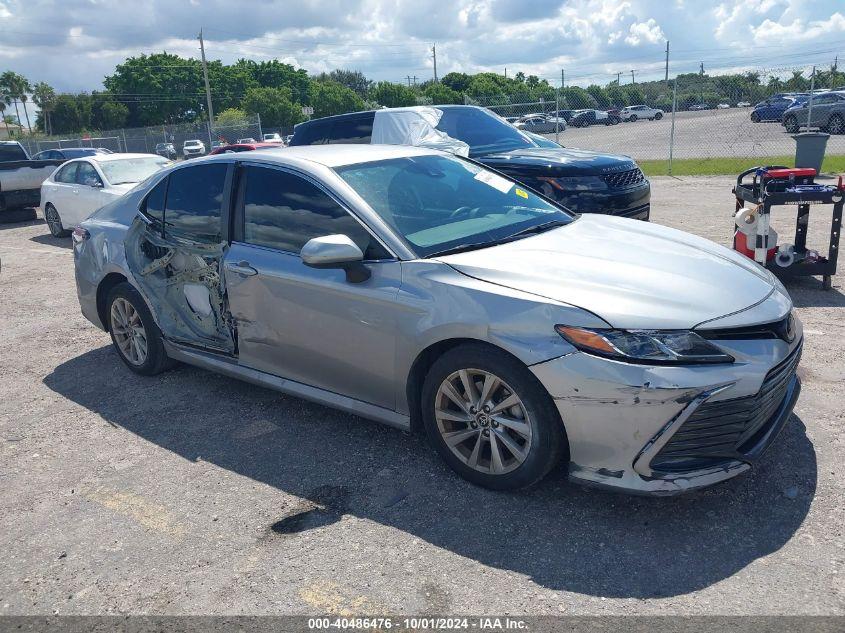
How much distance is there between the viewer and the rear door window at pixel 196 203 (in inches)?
180

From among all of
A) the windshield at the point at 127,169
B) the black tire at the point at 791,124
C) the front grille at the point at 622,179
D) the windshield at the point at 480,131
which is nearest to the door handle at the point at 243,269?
the front grille at the point at 622,179

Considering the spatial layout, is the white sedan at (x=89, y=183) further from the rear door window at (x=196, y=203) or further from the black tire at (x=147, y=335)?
the rear door window at (x=196, y=203)

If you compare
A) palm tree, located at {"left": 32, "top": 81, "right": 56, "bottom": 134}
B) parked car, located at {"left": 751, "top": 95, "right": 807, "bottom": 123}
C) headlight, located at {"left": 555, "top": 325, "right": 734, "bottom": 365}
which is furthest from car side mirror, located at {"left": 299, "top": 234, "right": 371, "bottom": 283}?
palm tree, located at {"left": 32, "top": 81, "right": 56, "bottom": 134}

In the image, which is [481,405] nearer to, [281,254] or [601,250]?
[601,250]

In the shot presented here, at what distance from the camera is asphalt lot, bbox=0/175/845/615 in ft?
9.32

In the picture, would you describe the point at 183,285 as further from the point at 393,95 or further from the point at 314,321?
the point at 393,95

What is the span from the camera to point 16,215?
1567cm

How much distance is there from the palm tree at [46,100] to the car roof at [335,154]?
9215 cm

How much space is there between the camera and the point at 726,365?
3014 mm

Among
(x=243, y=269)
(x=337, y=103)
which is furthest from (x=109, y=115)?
(x=243, y=269)

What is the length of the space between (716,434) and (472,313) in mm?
1158

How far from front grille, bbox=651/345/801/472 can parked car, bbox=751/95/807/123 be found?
2853cm

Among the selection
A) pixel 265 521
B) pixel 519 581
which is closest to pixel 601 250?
pixel 519 581

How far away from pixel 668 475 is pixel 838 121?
25608 mm
